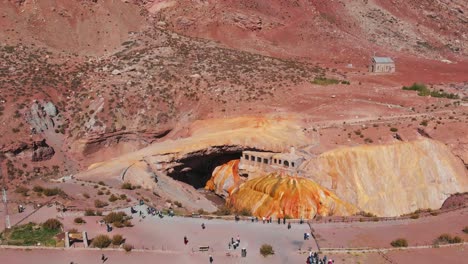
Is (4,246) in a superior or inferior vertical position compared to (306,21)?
inferior

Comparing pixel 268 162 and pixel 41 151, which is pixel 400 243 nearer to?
pixel 268 162

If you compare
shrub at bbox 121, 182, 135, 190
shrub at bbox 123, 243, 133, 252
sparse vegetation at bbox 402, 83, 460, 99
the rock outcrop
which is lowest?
the rock outcrop

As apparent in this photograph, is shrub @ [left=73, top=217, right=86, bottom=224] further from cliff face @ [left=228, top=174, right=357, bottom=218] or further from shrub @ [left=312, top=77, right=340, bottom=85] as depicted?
shrub @ [left=312, top=77, right=340, bottom=85]

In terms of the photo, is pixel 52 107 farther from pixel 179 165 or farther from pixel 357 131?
pixel 357 131

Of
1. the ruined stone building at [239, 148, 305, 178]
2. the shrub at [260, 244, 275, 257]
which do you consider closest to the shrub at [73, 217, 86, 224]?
the shrub at [260, 244, 275, 257]

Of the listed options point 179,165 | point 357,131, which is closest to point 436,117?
point 357,131

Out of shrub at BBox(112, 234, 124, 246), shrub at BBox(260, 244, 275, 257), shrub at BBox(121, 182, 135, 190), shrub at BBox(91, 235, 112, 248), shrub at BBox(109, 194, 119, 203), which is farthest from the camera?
shrub at BBox(121, 182, 135, 190)
